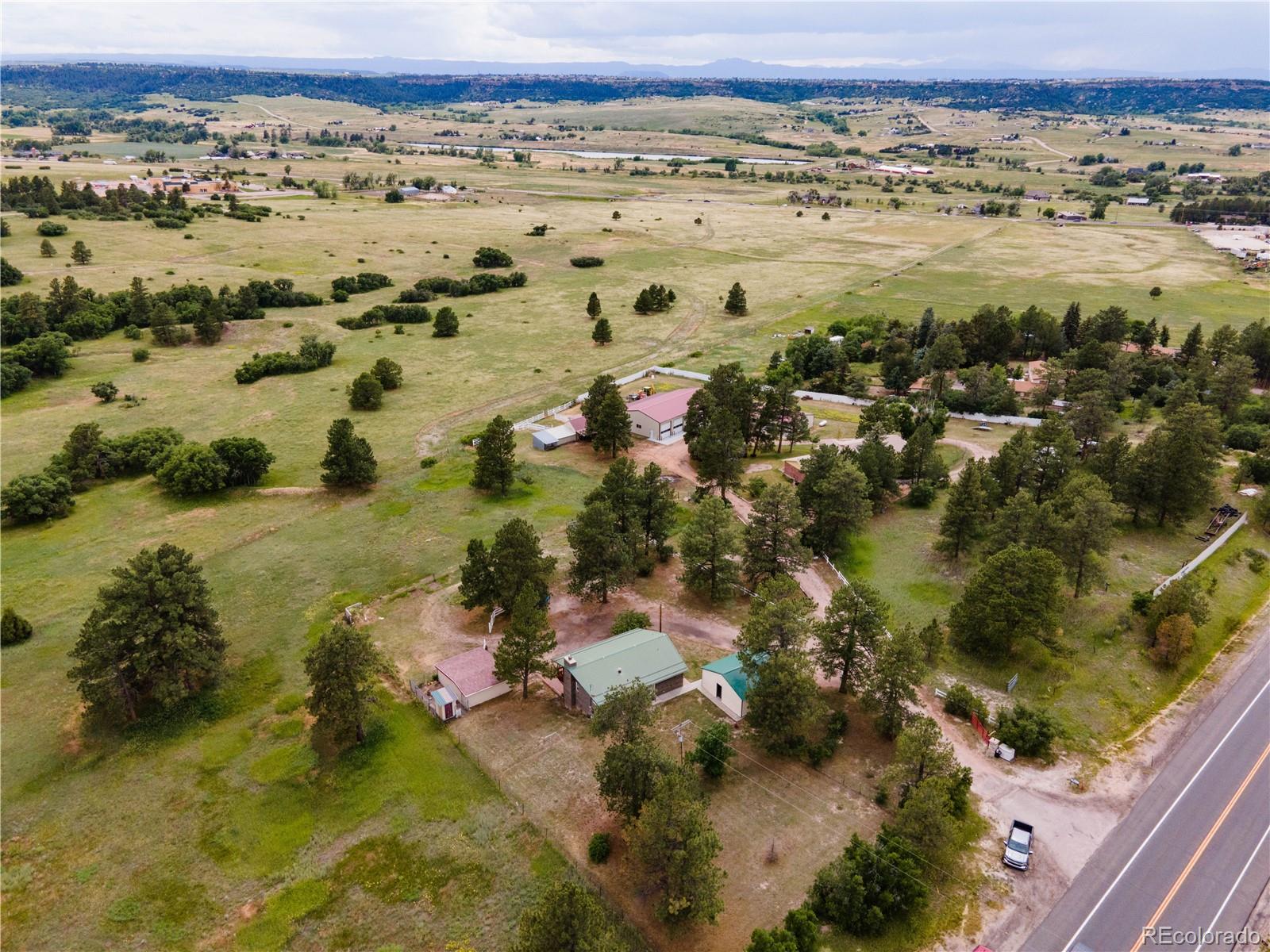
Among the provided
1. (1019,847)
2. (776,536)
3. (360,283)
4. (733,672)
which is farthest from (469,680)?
(360,283)

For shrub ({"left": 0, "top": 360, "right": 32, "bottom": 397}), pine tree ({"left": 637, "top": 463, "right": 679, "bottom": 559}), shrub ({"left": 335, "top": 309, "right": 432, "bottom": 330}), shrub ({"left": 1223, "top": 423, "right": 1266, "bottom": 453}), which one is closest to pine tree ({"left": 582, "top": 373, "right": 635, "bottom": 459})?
pine tree ({"left": 637, "top": 463, "right": 679, "bottom": 559})

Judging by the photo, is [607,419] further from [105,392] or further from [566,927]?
[105,392]

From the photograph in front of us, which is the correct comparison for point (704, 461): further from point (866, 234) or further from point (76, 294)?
point (866, 234)

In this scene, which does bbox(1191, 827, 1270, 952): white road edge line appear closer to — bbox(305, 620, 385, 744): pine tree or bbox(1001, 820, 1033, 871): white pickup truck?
bbox(1001, 820, 1033, 871): white pickup truck

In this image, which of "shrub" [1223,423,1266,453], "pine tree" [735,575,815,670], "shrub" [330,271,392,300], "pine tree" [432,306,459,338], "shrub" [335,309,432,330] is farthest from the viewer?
"shrub" [330,271,392,300]

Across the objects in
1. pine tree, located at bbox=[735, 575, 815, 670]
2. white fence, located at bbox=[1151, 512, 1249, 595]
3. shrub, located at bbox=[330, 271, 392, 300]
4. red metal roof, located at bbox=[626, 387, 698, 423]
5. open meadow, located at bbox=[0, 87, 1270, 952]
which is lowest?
open meadow, located at bbox=[0, 87, 1270, 952]

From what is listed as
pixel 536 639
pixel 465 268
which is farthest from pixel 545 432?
pixel 465 268

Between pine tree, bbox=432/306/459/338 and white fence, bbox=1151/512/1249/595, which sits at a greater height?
pine tree, bbox=432/306/459/338
